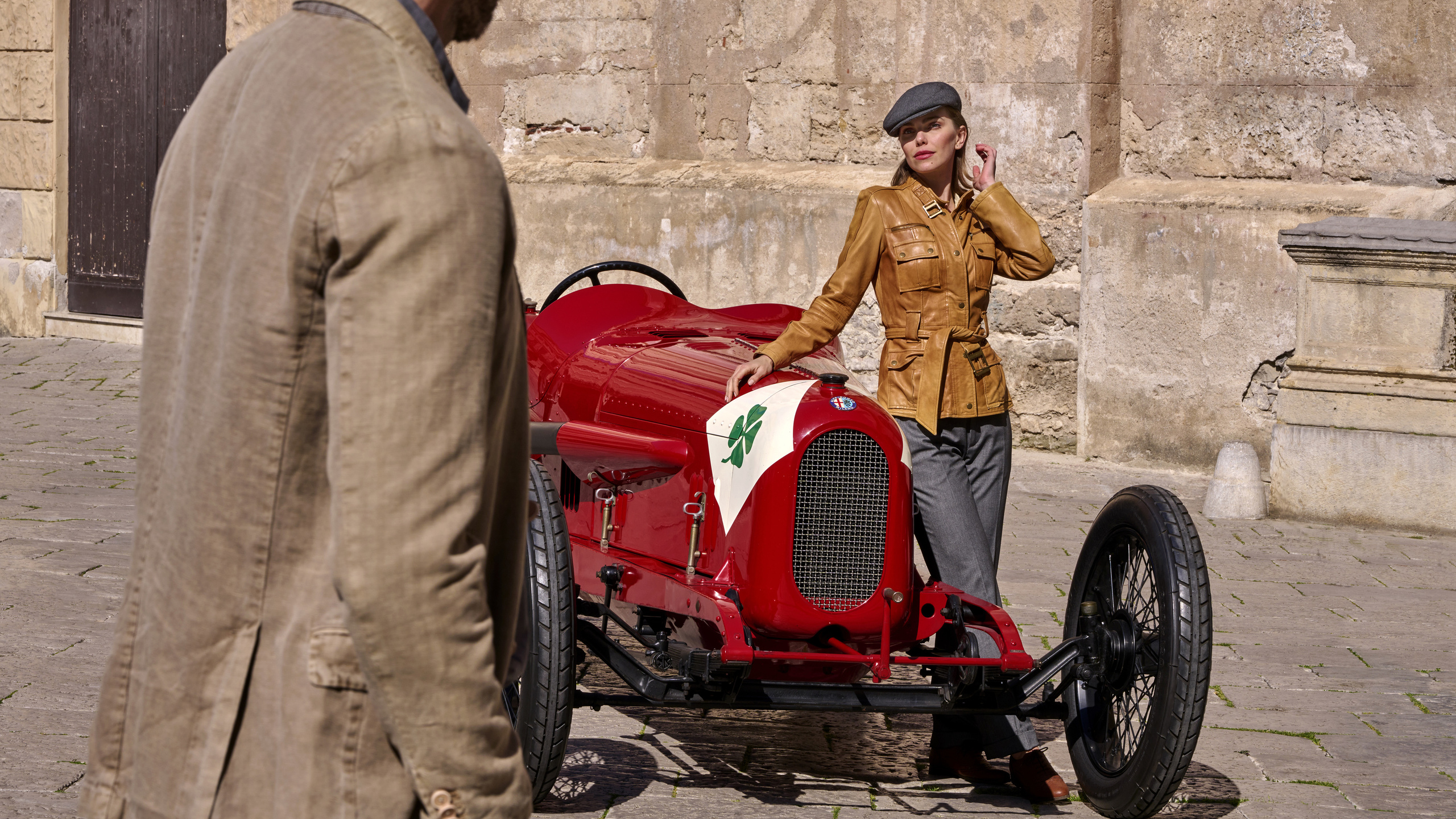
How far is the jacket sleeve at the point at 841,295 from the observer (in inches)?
161

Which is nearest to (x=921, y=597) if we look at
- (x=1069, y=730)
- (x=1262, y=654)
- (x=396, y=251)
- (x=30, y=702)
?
(x=1069, y=730)

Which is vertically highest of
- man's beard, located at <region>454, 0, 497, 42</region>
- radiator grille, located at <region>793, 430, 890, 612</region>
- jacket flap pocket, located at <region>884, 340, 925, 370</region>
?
man's beard, located at <region>454, 0, 497, 42</region>

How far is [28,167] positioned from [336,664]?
12684mm

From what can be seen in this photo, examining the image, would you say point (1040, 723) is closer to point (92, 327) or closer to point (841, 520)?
point (841, 520)

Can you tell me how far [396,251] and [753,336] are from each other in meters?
3.61

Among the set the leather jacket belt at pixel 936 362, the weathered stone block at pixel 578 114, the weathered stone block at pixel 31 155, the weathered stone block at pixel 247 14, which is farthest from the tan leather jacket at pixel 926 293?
the weathered stone block at pixel 31 155

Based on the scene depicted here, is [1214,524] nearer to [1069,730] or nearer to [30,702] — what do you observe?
[1069,730]

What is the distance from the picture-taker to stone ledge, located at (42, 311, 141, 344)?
480 inches

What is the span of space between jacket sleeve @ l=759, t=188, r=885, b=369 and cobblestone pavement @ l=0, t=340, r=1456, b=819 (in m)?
1.13

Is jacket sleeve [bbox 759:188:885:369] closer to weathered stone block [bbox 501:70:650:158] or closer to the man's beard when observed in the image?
the man's beard

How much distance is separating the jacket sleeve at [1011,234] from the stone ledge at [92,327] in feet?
30.5

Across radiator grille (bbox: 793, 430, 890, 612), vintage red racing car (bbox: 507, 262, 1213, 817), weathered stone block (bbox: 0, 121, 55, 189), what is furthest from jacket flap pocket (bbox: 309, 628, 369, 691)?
weathered stone block (bbox: 0, 121, 55, 189)

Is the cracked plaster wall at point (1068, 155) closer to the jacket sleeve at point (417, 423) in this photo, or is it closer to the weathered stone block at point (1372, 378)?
the weathered stone block at point (1372, 378)

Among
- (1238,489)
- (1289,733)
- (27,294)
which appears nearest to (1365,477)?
(1238,489)
